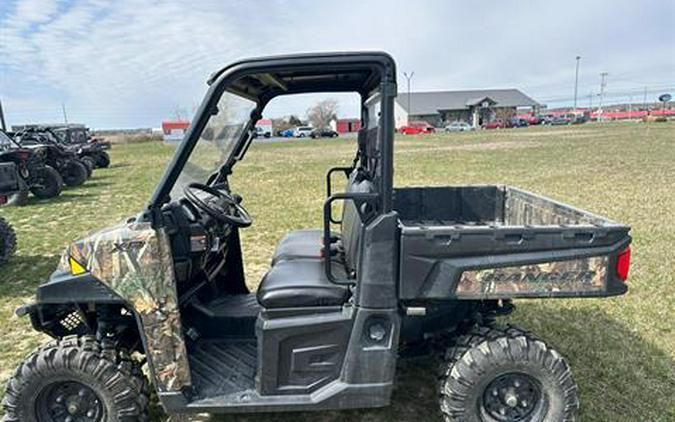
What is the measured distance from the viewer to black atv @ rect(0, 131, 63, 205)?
9340 mm

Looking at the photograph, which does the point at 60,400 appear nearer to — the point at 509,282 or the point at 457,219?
the point at 509,282

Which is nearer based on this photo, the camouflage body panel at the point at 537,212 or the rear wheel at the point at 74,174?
the camouflage body panel at the point at 537,212

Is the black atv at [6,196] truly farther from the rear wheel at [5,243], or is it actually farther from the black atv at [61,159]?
the black atv at [61,159]

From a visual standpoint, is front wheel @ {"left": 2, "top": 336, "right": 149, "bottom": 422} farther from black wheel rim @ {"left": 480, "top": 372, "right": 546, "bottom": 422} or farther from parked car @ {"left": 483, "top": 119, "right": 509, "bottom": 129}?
parked car @ {"left": 483, "top": 119, "right": 509, "bottom": 129}

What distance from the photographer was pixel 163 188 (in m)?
2.24

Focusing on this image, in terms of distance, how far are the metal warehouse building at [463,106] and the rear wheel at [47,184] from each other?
202 ft

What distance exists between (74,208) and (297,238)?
8.43m

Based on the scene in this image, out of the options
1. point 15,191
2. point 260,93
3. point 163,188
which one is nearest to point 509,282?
point 163,188

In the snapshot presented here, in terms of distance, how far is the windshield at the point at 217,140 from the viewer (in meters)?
2.51

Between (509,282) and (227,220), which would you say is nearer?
(509,282)

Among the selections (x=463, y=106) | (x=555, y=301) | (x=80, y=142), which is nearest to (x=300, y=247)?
(x=555, y=301)

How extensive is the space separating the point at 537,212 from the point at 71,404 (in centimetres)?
313

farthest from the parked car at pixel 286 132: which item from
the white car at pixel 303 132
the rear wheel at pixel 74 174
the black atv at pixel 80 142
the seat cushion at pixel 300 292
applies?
the seat cushion at pixel 300 292

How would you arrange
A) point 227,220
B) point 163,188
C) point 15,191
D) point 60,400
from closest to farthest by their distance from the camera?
1. point 163,188
2. point 60,400
3. point 227,220
4. point 15,191
